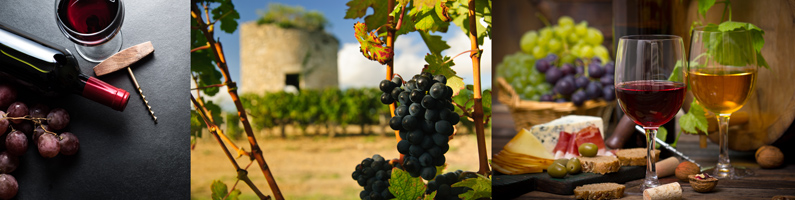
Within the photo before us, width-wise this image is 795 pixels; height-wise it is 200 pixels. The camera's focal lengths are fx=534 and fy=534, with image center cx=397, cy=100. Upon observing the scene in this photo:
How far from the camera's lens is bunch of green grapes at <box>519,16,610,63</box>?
5.65 feet

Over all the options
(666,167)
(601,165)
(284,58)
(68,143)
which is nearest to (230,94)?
(284,58)

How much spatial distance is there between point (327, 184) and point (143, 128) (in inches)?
9.9

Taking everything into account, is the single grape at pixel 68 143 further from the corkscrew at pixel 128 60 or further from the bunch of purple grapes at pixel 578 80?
the bunch of purple grapes at pixel 578 80

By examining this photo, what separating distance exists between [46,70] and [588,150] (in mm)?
810

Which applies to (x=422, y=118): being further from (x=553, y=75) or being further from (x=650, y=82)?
(x=553, y=75)

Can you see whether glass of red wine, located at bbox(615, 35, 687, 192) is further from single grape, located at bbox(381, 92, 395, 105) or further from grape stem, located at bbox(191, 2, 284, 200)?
grape stem, located at bbox(191, 2, 284, 200)

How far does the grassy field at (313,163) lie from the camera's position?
28.1 inches

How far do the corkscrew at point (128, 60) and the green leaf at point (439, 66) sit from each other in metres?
0.36

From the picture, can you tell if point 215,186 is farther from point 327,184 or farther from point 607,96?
point 607,96

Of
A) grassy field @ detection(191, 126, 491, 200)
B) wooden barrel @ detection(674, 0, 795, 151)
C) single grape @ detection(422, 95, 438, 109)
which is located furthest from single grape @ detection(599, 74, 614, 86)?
single grape @ detection(422, 95, 438, 109)

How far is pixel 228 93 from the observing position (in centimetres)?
74

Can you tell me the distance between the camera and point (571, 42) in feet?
5.88

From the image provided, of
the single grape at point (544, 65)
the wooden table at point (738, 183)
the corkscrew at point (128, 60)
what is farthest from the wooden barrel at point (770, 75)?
the corkscrew at point (128, 60)

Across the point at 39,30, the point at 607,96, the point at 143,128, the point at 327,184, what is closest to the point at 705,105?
the point at 607,96
